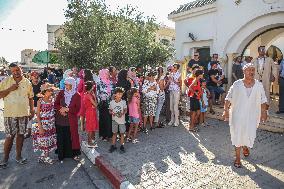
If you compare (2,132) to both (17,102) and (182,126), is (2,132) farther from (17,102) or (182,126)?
(182,126)

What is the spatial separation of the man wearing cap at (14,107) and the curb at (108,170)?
1.50 m

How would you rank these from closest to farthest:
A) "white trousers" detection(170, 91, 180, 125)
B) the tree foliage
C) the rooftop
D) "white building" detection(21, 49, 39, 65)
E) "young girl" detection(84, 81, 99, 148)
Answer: "young girl" detection(84, 81, 99, 148)
"white trousers" detection(170, 91, 180, 125)
the rooftop
the tree foliage
"white building" detection(21, 49, 39, 65)

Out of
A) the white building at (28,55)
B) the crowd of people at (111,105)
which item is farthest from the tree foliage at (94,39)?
the white building at (28,55)

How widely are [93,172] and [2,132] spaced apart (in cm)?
534

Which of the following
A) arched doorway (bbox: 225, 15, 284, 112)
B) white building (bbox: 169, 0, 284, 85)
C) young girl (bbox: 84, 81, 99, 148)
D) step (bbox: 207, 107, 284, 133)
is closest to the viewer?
young girl (bbox: 84, 81, 99, 148)

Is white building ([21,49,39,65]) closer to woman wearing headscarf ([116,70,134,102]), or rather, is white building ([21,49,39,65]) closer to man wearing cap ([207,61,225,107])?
man wearing cap ([207,61,225,107])

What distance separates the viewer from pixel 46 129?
6457 mm

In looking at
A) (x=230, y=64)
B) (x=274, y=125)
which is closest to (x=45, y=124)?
(x=274, y=125)

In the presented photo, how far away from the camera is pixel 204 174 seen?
546 cm

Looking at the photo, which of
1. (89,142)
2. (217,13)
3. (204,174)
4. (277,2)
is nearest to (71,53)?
(217,13)

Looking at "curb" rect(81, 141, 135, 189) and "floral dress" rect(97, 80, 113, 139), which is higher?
"floral dress" rect(97, 80, 113, 139)

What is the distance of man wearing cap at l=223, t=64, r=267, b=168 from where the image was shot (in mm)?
5645

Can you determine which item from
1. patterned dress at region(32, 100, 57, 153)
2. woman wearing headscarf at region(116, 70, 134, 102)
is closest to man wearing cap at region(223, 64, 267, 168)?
woman wearing headscarf at region(116, 70, 134, 102)

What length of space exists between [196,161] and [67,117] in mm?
2989
